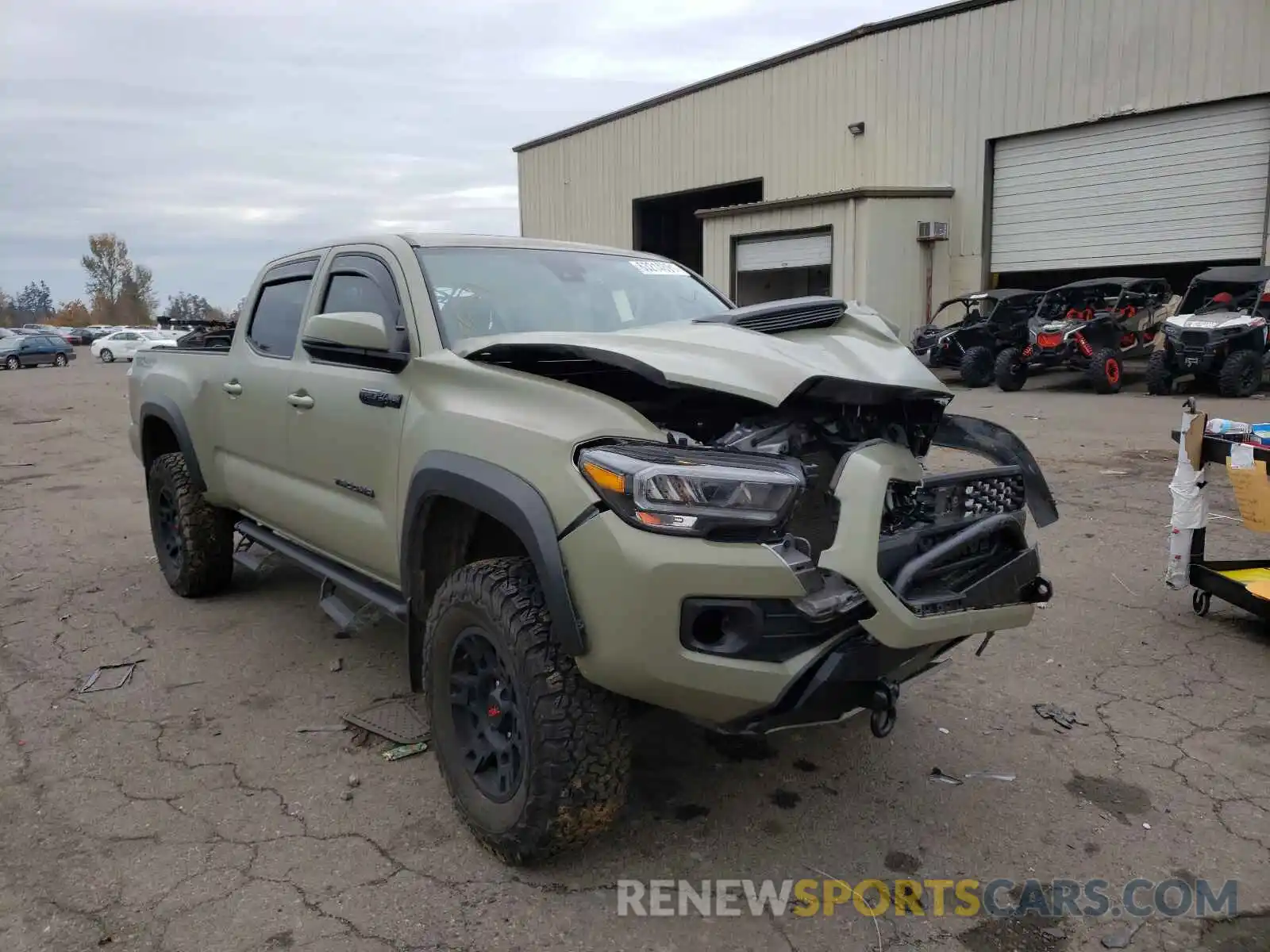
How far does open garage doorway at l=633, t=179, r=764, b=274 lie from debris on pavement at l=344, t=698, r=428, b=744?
76.5ft

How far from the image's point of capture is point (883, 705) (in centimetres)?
258

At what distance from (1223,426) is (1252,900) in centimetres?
266

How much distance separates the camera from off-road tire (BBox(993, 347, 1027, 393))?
16438mm

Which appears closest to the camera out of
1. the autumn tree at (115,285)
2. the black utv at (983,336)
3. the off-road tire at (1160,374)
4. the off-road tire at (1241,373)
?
the off-road tire at (1241,373)

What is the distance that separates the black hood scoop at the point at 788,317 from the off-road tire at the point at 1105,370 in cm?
1433

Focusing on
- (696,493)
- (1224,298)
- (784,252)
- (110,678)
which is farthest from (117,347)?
(696,493)

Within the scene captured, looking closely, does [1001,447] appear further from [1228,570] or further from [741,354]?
[1228,570]

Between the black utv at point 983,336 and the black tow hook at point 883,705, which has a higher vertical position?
the black utv at point 983,336

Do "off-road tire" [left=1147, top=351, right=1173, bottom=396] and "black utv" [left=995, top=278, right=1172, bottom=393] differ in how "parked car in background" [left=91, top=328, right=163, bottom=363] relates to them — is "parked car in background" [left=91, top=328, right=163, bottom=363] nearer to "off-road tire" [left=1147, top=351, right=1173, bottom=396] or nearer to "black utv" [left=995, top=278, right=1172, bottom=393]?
"black utv" [left=995, top=278, right=1172, bottom=393]

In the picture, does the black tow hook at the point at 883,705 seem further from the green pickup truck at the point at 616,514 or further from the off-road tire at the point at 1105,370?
the off-road tire at the point at 1105,370

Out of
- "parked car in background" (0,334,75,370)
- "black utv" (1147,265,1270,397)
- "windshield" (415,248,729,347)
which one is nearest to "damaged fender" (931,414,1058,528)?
"windshield" (415,248,729,347)

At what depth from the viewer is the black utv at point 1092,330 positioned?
15.8 metres

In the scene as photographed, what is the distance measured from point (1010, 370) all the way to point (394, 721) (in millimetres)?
15003

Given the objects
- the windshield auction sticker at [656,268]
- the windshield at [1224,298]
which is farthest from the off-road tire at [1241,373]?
the windshield auction sticker at [656,268]
